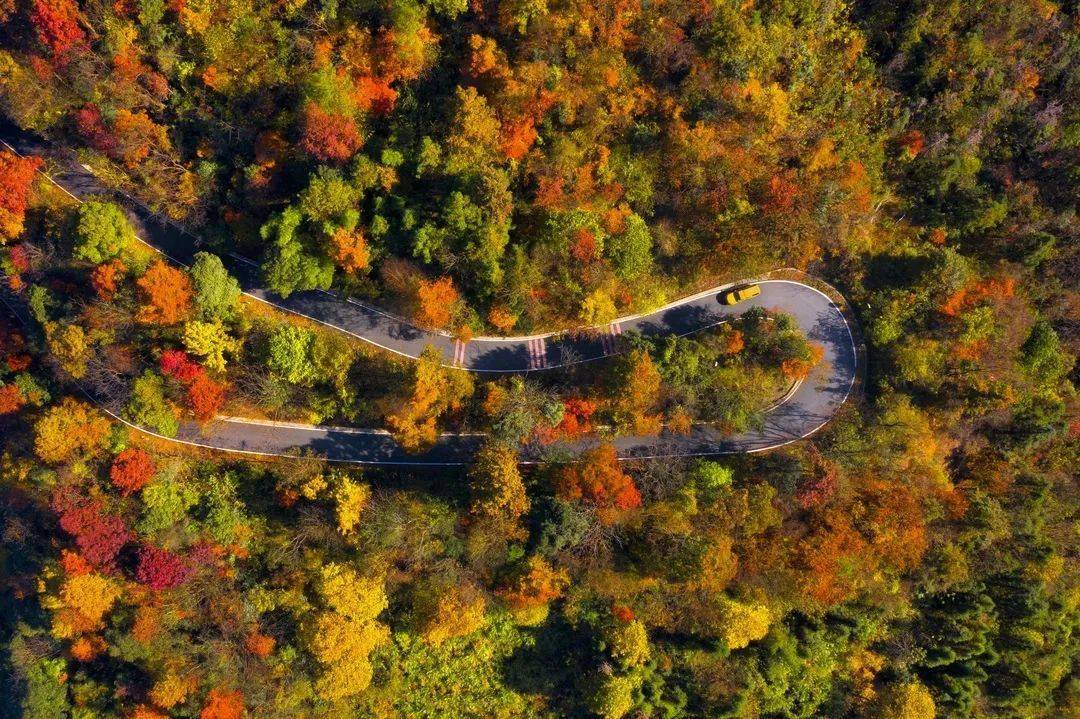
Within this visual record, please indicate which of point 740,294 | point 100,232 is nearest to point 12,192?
point 100,232

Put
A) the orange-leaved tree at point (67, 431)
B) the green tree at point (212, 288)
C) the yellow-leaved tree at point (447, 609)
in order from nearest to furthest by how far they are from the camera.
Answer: the orange-leaved tree at point (67, 431) < the green tree at point (212, 288) < the yellow-leaved tree at point (447, 609)

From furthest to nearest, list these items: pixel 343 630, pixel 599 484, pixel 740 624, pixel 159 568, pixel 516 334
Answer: pixel 516 334, pixel 740 624, pixel 599 484, pixel 343 630, pixel 159 568

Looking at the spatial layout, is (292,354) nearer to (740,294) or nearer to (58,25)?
(58,25)

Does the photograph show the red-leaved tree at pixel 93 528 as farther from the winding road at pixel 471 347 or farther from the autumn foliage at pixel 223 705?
the autumn foliage at pixel 223 705

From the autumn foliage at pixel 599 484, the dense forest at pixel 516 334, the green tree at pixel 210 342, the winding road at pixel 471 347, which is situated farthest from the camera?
the winding road at pixel 471 347

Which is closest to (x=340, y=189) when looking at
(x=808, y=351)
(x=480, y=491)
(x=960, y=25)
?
(x=480, y=491)

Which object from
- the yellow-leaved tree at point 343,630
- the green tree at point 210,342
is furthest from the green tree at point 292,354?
the yellow-leaved tree at point 343,630

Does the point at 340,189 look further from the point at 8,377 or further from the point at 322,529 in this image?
the point at 8,377
